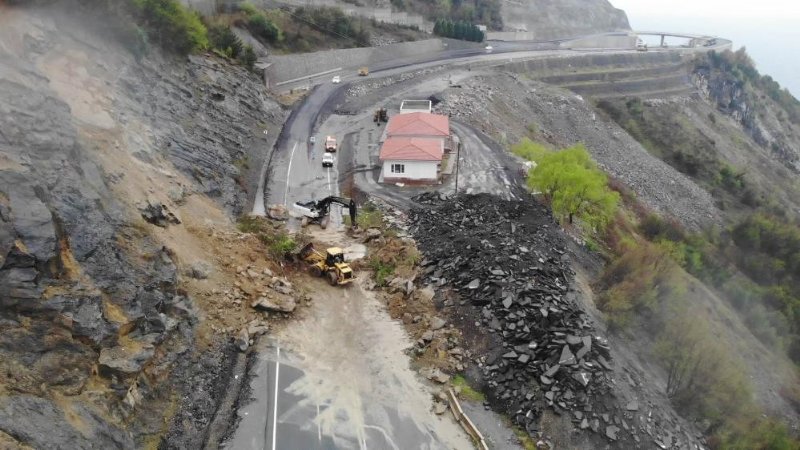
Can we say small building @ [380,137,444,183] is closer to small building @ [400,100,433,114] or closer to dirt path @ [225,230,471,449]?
small building @ [400,100,433,114]

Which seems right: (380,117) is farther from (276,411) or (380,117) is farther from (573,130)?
(276,411)

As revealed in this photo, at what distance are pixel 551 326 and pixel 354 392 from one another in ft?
30.6

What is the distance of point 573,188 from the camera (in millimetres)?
40719

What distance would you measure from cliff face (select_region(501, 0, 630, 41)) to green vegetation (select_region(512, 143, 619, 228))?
9335 centimetres

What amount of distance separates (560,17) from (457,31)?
53277 millimetres

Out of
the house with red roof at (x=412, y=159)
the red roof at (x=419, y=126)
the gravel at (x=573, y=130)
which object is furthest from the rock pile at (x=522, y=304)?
the gravel at (x=573, y=130)

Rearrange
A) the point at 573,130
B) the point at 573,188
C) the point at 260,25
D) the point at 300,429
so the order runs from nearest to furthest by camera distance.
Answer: the point at 300,429 → the point at 573,188 → the point at 260,25 → the point at 573,130

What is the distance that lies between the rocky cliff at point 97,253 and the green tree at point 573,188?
70.1ft

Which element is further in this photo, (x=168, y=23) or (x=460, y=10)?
(x=460, y=10)

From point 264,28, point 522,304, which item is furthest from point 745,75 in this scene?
point 522,304

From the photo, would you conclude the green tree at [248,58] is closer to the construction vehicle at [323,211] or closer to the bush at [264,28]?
the bush at [264,28]

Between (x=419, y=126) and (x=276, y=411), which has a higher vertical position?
(x=419, y=126)

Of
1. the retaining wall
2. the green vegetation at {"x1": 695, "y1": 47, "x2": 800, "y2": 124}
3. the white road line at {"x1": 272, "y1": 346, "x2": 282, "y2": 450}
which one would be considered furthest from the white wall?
the green vegetation at {"x1": 695, "y1": 47, "x2": 800, "y2": 124}

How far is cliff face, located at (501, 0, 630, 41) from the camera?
5276 inches
